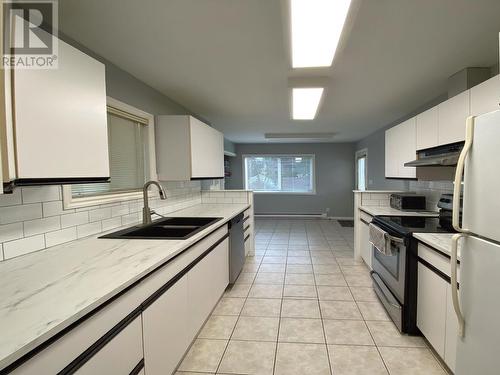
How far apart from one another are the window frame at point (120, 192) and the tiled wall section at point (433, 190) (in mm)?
3372

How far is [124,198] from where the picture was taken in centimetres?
235

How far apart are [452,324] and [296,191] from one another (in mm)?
6528

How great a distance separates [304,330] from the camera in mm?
2225

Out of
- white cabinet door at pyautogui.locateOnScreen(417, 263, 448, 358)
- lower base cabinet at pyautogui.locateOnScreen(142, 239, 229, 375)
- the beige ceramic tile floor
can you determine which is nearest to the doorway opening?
the beige ceramic tile floor

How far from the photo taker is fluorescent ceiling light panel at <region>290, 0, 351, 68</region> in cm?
133

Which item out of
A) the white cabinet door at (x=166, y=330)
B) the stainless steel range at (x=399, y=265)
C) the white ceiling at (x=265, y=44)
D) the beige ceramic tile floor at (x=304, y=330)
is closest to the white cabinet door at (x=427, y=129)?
the white ceiling at (x=265, y=44)

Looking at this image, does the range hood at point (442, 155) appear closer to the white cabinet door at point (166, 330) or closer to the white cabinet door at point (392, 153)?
the white cabinet door at point (392, 153)

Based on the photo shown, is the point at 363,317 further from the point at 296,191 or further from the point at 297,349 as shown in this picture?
the point at 296,191

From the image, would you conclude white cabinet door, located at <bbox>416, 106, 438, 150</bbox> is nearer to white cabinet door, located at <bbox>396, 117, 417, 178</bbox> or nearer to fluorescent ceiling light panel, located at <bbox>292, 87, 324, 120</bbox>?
white cabinet door, located at <bbox>396, 117, 417, 178</bbox>

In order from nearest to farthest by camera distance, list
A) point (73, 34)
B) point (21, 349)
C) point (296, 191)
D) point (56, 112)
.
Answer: point (21, 349), point (56, 112), point (73, 34), point (296, 191)

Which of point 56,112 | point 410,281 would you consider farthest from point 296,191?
point 56,112

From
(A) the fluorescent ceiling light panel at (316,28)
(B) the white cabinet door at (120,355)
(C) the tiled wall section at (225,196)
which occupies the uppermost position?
(A) the fluorescent ceiling light panel at (316,28)

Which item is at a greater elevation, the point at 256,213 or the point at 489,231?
the point at 489,231

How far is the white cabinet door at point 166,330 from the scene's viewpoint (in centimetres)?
132
